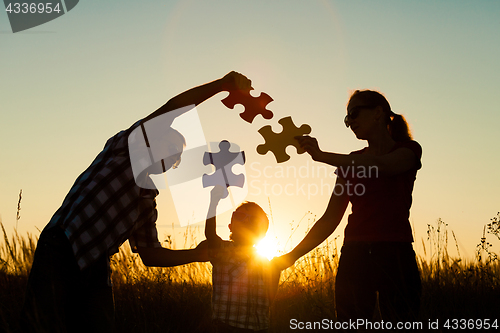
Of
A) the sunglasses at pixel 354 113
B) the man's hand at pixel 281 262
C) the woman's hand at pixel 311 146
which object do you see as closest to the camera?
the woman's hand at pixel 311 146

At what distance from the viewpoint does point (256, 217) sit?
11.3ft

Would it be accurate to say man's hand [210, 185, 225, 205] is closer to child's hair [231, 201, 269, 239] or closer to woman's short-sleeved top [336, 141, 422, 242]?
child's hair [231, 201, 269, 239]

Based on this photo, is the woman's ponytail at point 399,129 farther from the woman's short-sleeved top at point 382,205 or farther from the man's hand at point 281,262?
the man's hand at point 281,262

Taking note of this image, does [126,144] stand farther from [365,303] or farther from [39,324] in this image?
[365,303]

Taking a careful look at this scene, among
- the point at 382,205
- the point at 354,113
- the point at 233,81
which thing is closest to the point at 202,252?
the point at 233,81

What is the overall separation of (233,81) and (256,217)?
113 cm

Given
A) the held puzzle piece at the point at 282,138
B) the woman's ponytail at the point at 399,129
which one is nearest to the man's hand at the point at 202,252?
the held puzzle piece at the point at 282,138

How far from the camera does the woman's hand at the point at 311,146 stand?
9.41ft

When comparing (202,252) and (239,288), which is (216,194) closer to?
(202,252)

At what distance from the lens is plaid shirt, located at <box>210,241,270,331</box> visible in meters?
3.16

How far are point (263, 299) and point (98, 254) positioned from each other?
1.35 metres

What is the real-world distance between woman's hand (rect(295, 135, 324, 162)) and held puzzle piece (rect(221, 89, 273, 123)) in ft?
1.39

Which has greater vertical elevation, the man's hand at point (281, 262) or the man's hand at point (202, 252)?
the man's hand at point (202, 252)

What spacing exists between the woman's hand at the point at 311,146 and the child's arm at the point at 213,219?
68 cm
